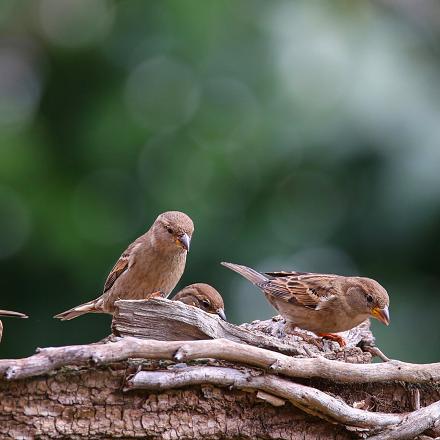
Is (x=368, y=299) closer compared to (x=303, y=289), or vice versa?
(x=368, y=299)

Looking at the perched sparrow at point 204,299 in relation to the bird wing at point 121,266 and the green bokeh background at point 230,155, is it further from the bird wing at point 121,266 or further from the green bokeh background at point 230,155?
the green bokeh background at point 230,155

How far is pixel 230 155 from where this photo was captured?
328 inches

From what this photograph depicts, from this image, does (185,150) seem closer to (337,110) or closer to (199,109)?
(199,109)

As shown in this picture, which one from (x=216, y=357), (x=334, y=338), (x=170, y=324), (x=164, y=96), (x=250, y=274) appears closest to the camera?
(x=216, y=357)

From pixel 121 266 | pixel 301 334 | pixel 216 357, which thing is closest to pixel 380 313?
pixel 301 334

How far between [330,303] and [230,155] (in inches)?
97.2

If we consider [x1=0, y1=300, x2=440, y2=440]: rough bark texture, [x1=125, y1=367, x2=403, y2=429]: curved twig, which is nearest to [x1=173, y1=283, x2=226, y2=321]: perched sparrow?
[x1=0, y1=300, x2=440, y2=440]: rough bark texture

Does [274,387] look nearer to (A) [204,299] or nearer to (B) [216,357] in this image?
(B) [216,357]

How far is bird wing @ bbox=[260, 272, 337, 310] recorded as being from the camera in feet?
20.4

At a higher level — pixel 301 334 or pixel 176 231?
pixel 176 231

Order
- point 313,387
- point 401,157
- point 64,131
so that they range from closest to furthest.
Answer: point 313,387, point 401,157, point 64,131

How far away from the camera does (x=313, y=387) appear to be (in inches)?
166

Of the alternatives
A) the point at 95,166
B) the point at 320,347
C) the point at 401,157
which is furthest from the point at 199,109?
the point at 320,347

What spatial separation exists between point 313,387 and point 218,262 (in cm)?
377
